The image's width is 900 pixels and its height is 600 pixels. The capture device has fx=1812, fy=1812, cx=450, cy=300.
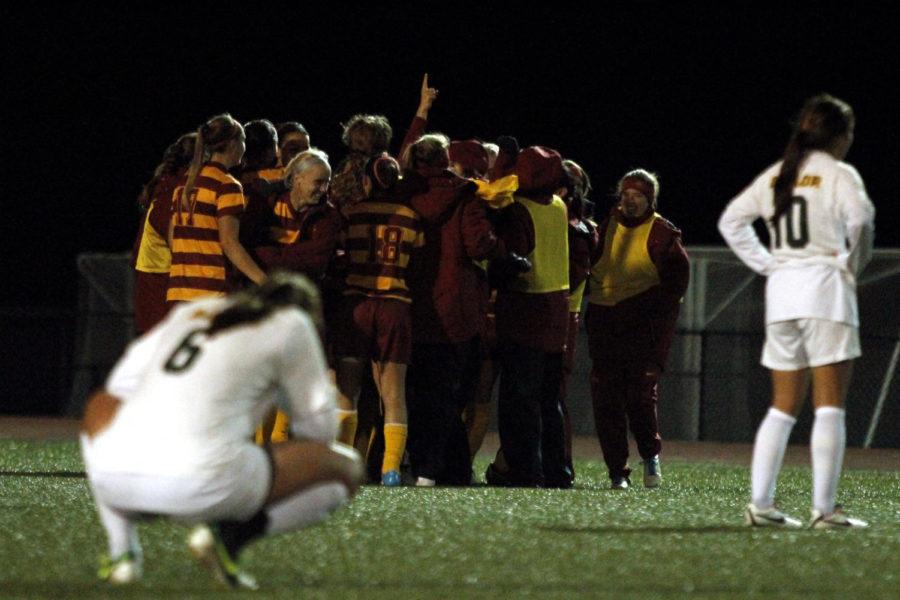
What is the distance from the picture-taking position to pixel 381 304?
9344mm

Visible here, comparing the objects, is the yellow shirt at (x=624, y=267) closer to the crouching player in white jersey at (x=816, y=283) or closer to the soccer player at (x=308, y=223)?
the soccer player at (x=308, y=223)

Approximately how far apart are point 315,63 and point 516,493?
17.6m

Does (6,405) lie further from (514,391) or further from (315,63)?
(514,391)

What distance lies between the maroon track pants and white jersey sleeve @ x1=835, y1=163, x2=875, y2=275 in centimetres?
324

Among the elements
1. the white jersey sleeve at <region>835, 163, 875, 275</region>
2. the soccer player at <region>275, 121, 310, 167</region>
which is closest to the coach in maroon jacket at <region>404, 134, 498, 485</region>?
the soccer player at <region>275, 121, 310, 167</region>

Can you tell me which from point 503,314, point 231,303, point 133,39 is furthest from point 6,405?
point 231,303

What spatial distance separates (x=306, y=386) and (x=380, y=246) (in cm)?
415

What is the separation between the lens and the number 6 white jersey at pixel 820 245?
714cm

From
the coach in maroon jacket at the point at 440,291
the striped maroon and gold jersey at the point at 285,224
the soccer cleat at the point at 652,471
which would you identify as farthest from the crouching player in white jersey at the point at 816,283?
the soccer cleat at the point at 652,471

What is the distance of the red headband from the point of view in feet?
33.8

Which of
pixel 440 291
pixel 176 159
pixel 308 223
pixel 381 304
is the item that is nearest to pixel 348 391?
pixel 381 304

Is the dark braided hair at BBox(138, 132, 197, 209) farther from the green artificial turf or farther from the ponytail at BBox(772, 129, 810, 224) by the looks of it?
the ponytail at BBox(772, 129, 810, 224)

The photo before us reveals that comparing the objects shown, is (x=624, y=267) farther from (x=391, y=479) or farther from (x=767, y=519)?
(x=767, y=519)

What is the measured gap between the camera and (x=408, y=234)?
937 cm
